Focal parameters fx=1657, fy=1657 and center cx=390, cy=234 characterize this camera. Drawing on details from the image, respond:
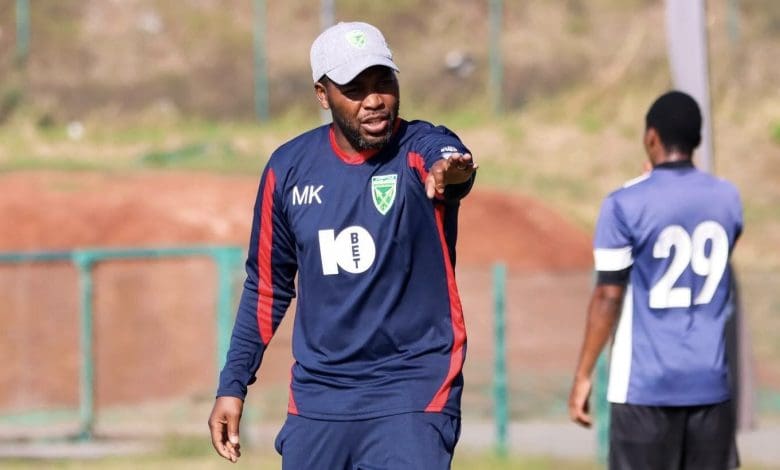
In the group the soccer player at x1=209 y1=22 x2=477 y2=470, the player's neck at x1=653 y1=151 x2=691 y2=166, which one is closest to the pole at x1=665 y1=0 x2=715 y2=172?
the player's neck at x1=653 y1=151 x2=691 y2=166

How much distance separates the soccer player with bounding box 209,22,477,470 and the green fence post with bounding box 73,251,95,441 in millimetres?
10728

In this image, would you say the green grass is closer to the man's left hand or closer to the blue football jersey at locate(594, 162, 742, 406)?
the blue football jersey at locate(594, 162, 742, 406)

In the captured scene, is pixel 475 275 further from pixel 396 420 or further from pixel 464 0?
pixel 464 0

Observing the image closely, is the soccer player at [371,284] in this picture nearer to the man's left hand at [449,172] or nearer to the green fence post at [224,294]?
the man's left hand at [449,172]

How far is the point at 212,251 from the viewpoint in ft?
50.2

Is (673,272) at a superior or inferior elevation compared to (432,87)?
inferior

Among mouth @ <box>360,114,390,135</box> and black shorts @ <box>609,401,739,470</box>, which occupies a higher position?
mouth @ <box>360,114,390,135</box>

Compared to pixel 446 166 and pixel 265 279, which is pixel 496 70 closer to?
pixel 265 279

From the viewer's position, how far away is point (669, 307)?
6.61 meters

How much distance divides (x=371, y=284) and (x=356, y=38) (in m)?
0.76

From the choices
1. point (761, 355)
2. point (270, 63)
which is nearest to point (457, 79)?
point (270, 63)

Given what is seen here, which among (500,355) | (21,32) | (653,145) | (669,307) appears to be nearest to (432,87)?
(21,32)

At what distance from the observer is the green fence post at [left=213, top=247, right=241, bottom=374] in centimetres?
1479

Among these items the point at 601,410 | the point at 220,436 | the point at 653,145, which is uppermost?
the point at 653,145
